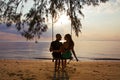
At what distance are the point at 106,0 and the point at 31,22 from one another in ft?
13.4

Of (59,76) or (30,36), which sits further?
(30,36)

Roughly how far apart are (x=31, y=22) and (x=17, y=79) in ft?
12.2

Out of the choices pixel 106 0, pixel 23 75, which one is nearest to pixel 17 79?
pixel 23 75

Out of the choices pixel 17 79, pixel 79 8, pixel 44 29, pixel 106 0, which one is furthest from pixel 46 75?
pixel 106 0

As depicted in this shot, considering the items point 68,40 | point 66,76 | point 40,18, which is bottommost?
point 66,76

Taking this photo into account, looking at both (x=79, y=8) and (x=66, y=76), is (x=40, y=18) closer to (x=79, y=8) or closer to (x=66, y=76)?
(x=79, y=8)

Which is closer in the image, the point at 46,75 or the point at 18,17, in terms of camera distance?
the point at 46,75

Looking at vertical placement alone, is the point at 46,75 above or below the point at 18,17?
below

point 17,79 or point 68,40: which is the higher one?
point 68,40

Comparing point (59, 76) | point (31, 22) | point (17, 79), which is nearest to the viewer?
point (17, 79)

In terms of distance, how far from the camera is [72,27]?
15.2m

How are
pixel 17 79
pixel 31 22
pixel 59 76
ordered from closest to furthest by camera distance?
pixel 17 79 < pixel 59 76 < pixel 31 22

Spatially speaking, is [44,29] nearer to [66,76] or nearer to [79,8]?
[79,8]

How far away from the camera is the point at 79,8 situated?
1544 centimetres
